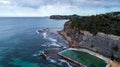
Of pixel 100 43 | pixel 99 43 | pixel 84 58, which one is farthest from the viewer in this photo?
pixel 99 43

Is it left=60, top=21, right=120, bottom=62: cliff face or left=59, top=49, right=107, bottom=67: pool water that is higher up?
left=60, top=21, right=120, bottom=62: cliff face

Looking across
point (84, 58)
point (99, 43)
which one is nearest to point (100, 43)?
point (99, 43)

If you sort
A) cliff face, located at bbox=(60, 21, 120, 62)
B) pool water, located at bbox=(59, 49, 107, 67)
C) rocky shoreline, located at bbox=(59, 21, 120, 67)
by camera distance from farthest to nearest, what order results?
cliff face, located at bbox=(60, 21, 120, 62) → rocky shoreline, located at bbox=(59, 21, 120, 67) → pool water, located at bbox=(59, 49, 107, 67)

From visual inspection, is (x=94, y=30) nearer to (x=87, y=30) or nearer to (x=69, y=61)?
(x=87, y=30)

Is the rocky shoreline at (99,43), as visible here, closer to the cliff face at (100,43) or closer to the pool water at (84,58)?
the cliff face at (100,43)

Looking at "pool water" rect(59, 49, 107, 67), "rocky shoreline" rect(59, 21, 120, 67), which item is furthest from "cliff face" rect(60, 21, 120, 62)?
"pool water" rect(59, 49, 107, 67)

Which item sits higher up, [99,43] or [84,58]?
[99,43]

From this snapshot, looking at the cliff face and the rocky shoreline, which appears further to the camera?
the cliff face

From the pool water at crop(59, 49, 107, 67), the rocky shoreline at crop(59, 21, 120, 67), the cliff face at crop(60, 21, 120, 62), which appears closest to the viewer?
the pool water at crop(59, 49, 107, 67)

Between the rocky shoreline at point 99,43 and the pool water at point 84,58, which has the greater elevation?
the rocky shoreline at point 99,43

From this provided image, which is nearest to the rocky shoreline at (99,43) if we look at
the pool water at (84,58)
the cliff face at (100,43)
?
the cliff face at (100,43)

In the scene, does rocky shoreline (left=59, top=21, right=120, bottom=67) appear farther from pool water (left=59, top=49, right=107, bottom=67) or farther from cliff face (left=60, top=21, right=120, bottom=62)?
pool water (left=59, top=49, right=107, bottom=67)

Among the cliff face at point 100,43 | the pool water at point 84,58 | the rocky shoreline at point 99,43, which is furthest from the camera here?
the cliff face at point 100,43

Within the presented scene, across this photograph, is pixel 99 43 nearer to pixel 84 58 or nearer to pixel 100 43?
pixel 100 43
